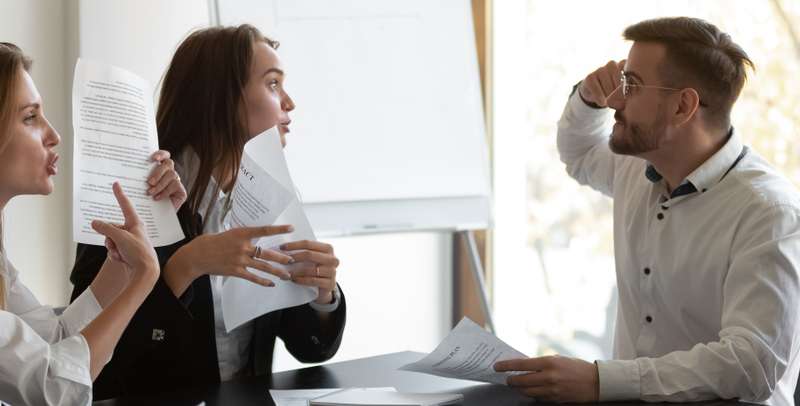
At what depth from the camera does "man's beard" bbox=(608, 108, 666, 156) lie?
211cm

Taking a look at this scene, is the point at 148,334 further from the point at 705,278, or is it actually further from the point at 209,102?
the point at 705,278

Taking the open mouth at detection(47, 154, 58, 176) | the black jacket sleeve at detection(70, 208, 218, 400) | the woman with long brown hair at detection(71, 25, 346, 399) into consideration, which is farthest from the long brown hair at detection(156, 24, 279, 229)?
the open mouth at detection(47, 154, 58, 176)

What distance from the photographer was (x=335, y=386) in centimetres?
177

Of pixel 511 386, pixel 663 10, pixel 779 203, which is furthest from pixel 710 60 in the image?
pixel 663 10

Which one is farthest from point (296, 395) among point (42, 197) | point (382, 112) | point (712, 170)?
point (382, 112)

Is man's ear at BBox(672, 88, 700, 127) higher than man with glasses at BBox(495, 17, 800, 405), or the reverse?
man's ear at BBox(672, 88, 700, 127)

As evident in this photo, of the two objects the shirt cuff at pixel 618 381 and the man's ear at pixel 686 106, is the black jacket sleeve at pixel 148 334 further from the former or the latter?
the man's ear at pixel 686 106

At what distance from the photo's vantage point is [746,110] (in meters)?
3.50

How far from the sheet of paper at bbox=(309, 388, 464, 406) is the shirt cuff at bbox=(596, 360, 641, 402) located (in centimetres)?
24

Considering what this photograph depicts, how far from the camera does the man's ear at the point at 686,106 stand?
210cm

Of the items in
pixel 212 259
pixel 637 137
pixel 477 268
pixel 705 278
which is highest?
pixel 637 137

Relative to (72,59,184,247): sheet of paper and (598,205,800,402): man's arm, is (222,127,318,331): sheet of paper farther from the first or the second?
(598,205,800,402): man's arm

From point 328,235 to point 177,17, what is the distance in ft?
2.79

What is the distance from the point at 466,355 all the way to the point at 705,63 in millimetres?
880
